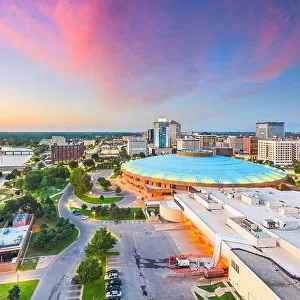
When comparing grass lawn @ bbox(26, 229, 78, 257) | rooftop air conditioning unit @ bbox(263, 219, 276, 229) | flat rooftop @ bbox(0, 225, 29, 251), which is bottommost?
grass lawn @ bbox(26, 229, 78, 257)

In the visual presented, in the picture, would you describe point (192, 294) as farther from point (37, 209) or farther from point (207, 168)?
point (207, 168)

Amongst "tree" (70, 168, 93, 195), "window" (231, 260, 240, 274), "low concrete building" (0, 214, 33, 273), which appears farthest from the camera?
"tree" (70, 168, 93, 195)

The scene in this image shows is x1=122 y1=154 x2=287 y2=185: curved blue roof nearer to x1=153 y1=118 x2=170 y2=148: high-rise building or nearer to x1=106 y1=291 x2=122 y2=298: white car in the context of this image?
x1=106 y1=291 x2=122 y2=298: white car

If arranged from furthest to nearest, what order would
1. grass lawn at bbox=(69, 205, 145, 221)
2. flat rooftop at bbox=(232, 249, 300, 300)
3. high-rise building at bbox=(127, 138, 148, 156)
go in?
high-rise building at bbox=(127, 138, 148, 156), grass lawn at bbox=(69, 205, 145, 221), flat rooftop at bbox=(232, 249, 300, 300)

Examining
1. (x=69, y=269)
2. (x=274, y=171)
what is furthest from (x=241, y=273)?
(x=274, y=171)

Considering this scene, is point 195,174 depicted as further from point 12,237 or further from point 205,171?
point 12,237

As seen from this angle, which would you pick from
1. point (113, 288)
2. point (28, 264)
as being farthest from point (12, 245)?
point (113, 288)

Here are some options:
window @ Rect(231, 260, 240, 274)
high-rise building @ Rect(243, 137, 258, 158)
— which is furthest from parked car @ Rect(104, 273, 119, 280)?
high-rise building @ Rect(243, 137, 258, 158)
